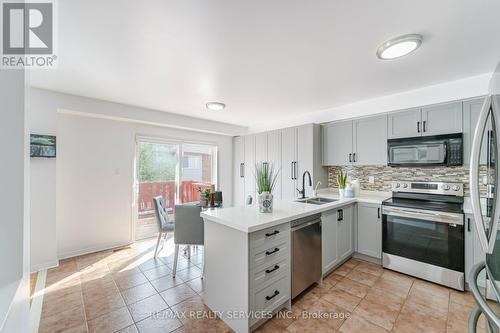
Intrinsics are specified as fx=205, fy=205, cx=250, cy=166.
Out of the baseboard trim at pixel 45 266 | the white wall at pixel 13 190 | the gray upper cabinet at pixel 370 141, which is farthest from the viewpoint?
the gray upper cabinet at pixel 370 141

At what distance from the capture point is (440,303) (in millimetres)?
2057

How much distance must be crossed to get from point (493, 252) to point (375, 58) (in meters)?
1.86

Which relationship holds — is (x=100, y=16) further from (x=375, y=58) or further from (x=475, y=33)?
(x=475, y=33)

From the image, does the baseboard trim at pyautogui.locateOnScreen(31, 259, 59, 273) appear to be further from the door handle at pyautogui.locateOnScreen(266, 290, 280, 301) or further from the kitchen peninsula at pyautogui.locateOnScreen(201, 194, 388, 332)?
the door handle at pyautogui.locateOnScreen(266, 290, 280, 301)

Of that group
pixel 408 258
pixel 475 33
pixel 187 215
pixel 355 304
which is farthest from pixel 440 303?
pixel 187 215

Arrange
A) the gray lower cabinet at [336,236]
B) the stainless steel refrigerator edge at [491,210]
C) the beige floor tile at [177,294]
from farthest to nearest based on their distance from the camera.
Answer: the gray lower cabinet at [336,236], the beige floor tile at [177,294], the stainless steel refrigerator edge at [491,210]

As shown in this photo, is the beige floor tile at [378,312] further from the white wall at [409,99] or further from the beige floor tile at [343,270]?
the white wall at [409,99]

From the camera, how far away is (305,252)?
2.15m

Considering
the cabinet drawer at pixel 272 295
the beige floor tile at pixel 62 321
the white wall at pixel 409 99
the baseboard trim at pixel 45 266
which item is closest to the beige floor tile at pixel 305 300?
the cabinet drawer at pixel 272 295

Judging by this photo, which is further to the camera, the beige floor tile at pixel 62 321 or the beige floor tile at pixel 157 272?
the beige floor tile at pixel 157 272

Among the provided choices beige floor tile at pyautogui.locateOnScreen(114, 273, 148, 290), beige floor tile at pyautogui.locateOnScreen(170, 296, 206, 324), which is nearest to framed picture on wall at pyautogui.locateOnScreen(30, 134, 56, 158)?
beige floor tile at pyautogui.locateOnScreen(114, 273, 148, 290)

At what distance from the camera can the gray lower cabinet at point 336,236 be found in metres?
2.47

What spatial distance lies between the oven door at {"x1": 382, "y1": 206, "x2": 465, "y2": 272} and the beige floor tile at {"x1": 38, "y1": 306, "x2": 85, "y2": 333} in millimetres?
3478

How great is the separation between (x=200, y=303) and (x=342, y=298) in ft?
4.84
